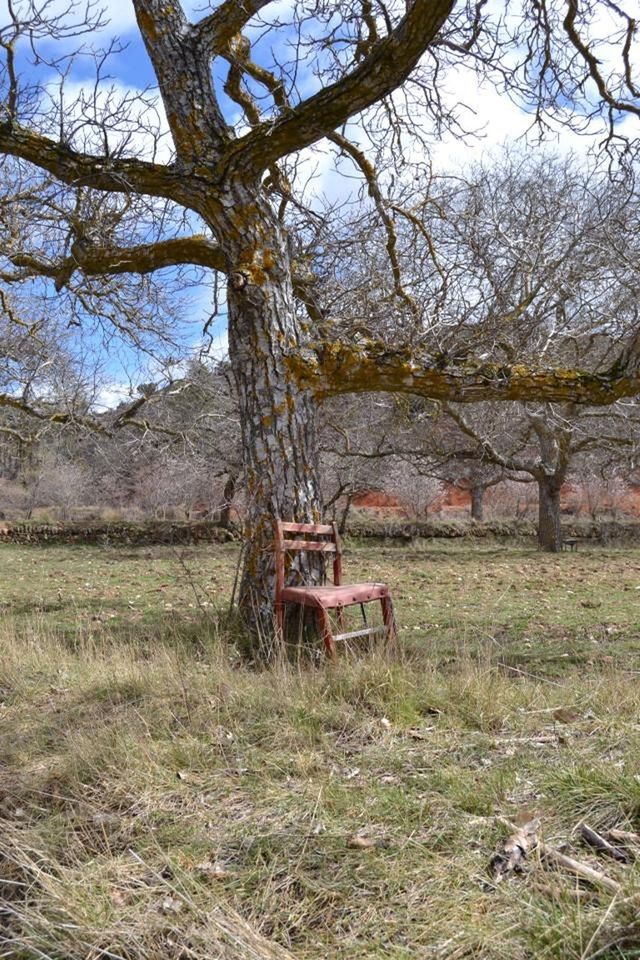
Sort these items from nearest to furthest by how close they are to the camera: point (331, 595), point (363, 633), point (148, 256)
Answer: point (331, 595)
point (363, 633)
point (148, 256)

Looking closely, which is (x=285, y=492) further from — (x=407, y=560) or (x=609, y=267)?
(x=407, y=560)

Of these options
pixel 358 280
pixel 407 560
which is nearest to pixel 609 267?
pixel 358 280

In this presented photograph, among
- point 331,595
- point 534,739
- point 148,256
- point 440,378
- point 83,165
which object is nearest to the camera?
point 534,739

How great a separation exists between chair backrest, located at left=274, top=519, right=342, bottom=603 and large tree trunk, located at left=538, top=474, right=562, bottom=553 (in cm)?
1651

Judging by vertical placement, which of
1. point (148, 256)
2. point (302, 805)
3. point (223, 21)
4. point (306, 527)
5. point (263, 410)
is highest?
point (223, 21)

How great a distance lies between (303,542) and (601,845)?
140 inches

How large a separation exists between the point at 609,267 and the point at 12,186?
9.78 m

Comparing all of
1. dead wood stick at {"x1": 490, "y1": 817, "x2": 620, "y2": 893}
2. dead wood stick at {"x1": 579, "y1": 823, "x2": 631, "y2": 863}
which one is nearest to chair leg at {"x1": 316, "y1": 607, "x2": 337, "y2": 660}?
dead wood stick at {"x1": 490, "y1": 817, "x2": 620, "y2": 893}

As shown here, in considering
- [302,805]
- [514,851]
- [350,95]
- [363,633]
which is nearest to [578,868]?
[514,851]

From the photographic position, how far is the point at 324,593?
531 cm

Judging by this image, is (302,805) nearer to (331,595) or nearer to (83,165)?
(331,595)

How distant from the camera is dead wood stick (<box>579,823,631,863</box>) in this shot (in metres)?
2.43

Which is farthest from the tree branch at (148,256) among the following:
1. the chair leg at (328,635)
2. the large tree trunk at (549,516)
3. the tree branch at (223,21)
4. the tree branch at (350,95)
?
the large tree trunk at (549,516)

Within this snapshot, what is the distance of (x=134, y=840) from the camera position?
112 inches
